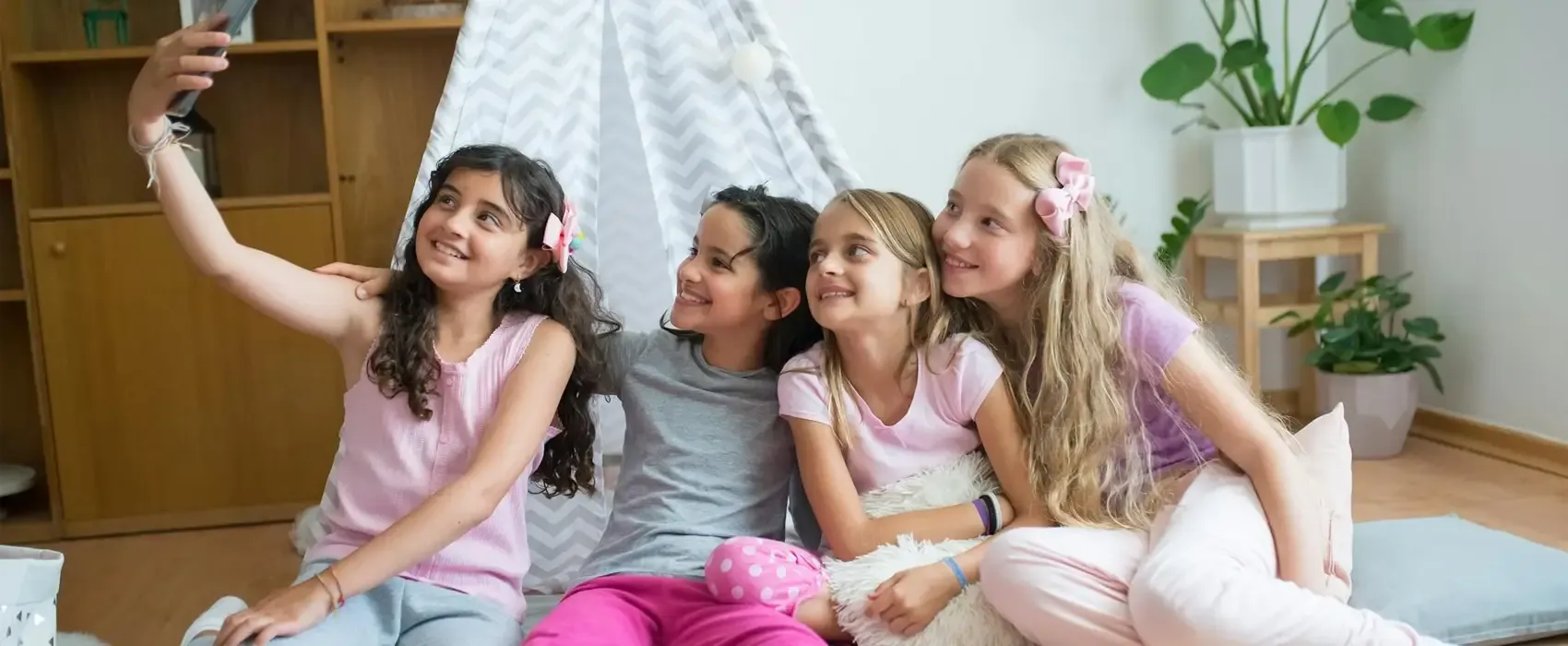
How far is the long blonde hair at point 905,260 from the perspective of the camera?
5.07ft

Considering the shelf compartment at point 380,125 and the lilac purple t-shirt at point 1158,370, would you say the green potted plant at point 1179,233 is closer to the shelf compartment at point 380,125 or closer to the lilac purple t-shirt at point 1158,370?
the lilac purple t-shirt at point 1158,370

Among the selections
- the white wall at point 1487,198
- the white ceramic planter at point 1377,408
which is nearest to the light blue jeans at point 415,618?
the white ceramic planter at point 1377,408

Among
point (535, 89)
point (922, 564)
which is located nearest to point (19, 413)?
point (535, 89)

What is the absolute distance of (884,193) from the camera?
1606mm

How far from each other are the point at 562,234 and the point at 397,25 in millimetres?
1285

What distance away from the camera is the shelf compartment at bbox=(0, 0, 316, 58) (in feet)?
8.95

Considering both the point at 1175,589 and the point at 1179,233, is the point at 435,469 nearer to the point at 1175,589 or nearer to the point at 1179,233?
the point at 1175,589

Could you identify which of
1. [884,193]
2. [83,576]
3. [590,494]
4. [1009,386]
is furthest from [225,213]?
[1009,386]

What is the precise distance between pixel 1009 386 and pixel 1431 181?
1956 mm

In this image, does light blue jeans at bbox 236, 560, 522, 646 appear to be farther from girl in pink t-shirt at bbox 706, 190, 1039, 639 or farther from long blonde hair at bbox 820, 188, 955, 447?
long blonde hair at bbox 820, 188, 955, 447

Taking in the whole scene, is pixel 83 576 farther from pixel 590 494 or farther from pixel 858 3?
pixel 858 3

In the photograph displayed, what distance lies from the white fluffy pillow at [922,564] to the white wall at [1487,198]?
70.2 inches

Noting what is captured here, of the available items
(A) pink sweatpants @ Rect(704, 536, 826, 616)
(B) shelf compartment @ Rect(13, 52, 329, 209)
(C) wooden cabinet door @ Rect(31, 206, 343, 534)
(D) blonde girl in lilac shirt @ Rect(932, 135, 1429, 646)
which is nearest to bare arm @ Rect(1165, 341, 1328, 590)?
(D) blonde girl in lilac shirt @ Rect(932, 135, 1429, 646)

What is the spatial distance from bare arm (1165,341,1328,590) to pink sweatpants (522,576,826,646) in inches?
20.4
